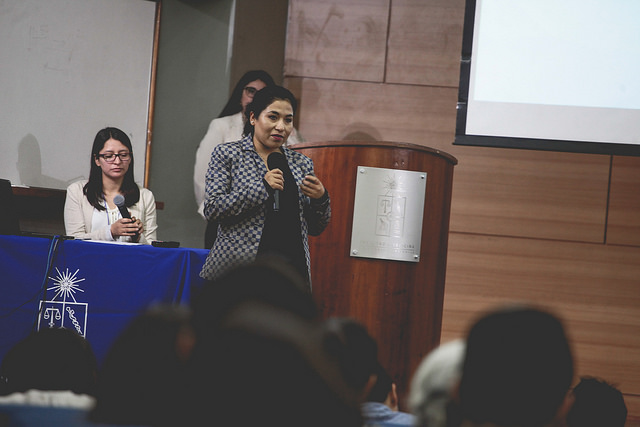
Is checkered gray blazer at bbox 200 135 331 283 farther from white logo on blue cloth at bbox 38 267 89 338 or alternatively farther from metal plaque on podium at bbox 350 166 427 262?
white logo on blue cloth at bbox 38 267 89 338

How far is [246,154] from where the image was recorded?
262 centimetres

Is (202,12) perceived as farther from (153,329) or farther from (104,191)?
(153,329)

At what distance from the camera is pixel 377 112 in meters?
4.50

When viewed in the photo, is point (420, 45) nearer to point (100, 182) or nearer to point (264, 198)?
point (100, 182)

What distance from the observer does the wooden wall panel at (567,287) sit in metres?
4.34

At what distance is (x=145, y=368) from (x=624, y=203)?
4145 mm

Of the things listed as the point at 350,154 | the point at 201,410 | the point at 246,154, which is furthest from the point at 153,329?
the point at 350,154

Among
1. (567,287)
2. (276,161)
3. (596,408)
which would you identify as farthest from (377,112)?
(596,408)

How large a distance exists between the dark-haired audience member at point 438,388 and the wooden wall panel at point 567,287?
355cm

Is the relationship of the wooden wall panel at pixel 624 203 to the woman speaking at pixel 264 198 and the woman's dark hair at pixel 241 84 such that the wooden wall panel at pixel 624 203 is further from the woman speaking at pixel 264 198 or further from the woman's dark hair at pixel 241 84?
the woman speaking at pixel 264 198

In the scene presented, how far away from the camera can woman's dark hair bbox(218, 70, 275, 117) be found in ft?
13.1

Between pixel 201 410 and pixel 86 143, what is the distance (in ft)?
13.0

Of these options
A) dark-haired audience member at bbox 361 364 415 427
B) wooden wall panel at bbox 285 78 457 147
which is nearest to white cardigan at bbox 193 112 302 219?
wooden wall panel at bbox 285 78 457 147

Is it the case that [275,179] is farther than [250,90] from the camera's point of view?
No
